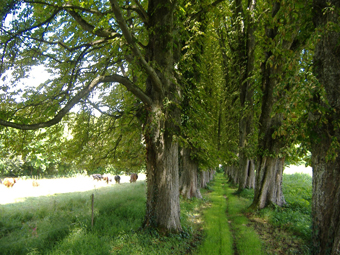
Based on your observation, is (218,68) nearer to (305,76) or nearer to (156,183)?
(156,183)

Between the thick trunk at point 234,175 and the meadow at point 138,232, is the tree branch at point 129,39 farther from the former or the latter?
the thick trunk at point 234,175

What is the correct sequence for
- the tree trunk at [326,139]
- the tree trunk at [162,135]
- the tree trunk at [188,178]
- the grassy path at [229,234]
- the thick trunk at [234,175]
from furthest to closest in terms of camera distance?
the thick trunk at [234,175], the tree trunk at [188,178], the tree trunk at [162,135], the grassy path at [229,234], the tree trunk at [326,139]

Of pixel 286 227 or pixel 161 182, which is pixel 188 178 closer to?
pixel 286 227

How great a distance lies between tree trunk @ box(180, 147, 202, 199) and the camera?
16.1 m

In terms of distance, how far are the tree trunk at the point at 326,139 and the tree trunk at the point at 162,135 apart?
169 inches

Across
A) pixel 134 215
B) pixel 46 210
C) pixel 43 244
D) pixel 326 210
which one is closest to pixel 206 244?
pixel 134 215

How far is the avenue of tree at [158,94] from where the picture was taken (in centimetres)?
536

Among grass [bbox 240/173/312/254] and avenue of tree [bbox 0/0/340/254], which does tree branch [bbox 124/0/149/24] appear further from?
grass [bbox 240/173/312/254]

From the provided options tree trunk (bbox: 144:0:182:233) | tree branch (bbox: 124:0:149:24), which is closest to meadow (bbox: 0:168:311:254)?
tree trunk (bbox: 144:0:182:233)

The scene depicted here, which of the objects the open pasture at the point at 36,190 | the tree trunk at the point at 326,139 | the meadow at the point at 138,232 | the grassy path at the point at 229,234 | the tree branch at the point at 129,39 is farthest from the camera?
the open pasture at the point at 36,190

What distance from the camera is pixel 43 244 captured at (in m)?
7.11

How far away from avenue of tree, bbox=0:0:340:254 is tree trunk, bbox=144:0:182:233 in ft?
0.12

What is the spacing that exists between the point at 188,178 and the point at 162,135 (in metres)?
8.41

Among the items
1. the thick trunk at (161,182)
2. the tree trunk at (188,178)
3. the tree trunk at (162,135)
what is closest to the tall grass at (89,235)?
the thick trunk at (161,182)
